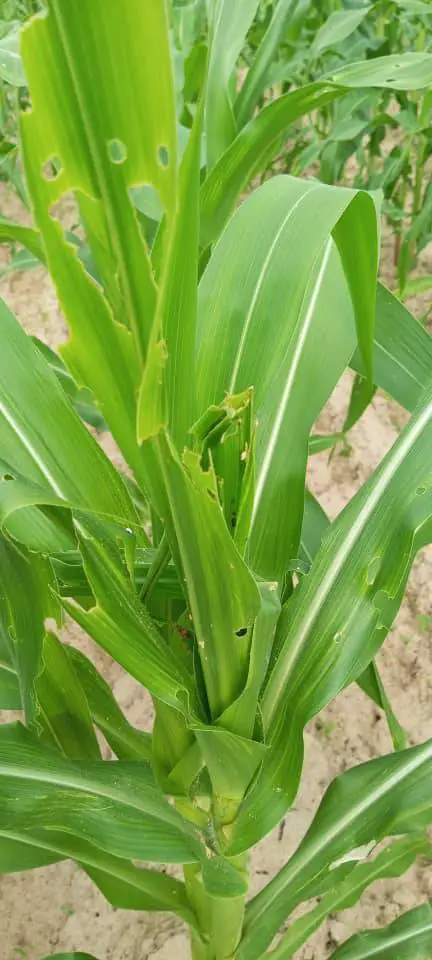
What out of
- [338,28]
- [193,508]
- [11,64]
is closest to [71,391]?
[11,64]

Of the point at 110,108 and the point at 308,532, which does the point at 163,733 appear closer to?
the point at 308,532

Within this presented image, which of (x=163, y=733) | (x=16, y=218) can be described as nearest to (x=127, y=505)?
(x=163, y=733)

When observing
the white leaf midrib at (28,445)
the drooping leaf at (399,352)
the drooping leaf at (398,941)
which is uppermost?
the white leaf midrib at (28,445)

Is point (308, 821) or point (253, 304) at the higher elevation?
point (253, 304)

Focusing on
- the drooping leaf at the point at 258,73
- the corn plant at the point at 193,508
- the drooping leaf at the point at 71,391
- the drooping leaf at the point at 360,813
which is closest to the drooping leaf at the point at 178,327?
the corn plant at the point at 193,508

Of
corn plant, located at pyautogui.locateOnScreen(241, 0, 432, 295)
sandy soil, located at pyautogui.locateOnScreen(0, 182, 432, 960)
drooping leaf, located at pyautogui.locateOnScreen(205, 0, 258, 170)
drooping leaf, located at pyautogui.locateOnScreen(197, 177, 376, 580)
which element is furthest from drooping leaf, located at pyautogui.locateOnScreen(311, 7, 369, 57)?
drooping leaf, located at pyautogui.locateOnScreen(197, 177, 376, 580)

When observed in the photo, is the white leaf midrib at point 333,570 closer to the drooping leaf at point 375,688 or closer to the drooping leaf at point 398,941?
the drooping leaf at point 375,688

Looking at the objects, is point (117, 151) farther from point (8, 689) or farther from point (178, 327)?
point (8, 689)
